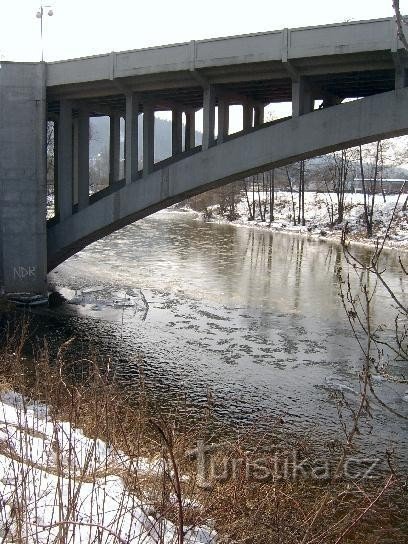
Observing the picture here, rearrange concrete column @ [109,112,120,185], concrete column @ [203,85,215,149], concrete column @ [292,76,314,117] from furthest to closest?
1. concrete column @ [109,112,120,185]
2. concrete column @ [203,85,215,149]
3. concrete column @ [292,76,314,117]

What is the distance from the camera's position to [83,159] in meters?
14.6

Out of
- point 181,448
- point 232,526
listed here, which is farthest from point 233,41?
point 232,526

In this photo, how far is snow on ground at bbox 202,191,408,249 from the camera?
100 feet

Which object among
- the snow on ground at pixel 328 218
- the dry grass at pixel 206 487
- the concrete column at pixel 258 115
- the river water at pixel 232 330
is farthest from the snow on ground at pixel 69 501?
the snow on ground at pixel 328 218

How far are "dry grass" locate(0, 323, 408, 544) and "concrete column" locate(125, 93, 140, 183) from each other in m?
6.66

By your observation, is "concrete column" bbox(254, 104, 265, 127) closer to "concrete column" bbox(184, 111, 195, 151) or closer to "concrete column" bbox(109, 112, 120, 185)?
"concrete column" bbox(184, 111, 195, 151)

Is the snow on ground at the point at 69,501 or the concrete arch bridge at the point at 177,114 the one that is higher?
the concrete arch bridge at the point at 177,114

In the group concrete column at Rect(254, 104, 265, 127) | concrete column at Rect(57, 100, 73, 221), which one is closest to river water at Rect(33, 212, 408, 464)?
concrete column at Rect(57, 100, 73, 221)

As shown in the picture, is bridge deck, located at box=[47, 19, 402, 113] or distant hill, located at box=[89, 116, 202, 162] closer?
bridge deck, located at box=[47, 19, 402, 113]

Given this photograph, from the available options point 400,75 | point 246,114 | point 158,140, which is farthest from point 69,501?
point 158,140

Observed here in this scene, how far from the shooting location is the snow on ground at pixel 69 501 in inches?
116

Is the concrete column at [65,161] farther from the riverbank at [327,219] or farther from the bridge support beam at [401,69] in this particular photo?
the riverbank at [327,219]

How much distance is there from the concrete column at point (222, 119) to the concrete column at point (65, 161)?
3758mm

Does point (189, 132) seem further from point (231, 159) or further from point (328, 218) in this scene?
point (328, 218)
